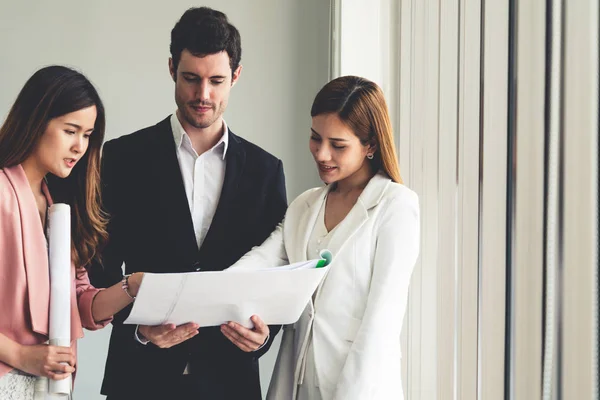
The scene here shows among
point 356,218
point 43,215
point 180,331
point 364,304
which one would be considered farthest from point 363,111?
point 43,215

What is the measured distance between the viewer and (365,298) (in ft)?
5.76

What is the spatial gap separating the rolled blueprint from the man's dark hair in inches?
25.4

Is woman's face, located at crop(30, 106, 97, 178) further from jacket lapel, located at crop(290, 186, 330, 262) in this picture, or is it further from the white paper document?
jacket lapel, located at crop(290, 186, 330, 262)

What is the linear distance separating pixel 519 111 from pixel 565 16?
23cm

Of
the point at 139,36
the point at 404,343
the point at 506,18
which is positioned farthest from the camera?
the point at 139,36

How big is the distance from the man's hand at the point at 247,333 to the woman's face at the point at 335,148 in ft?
1.22

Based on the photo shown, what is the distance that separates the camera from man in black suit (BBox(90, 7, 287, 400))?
76.7 inches

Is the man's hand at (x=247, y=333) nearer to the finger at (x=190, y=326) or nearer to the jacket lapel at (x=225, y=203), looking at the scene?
the finger at (x=190, y=326)

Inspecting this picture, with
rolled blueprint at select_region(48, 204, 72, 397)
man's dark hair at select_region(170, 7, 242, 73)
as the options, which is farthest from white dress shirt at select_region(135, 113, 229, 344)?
rolled blueprint at select_region(48, 204, 72, 397)

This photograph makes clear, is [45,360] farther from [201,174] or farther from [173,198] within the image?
[201,174]

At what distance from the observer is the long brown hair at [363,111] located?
1.80m

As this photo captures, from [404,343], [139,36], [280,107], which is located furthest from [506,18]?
[139,36]

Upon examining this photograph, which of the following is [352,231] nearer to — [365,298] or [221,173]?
[365,298]

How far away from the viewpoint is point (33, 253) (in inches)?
63.2
